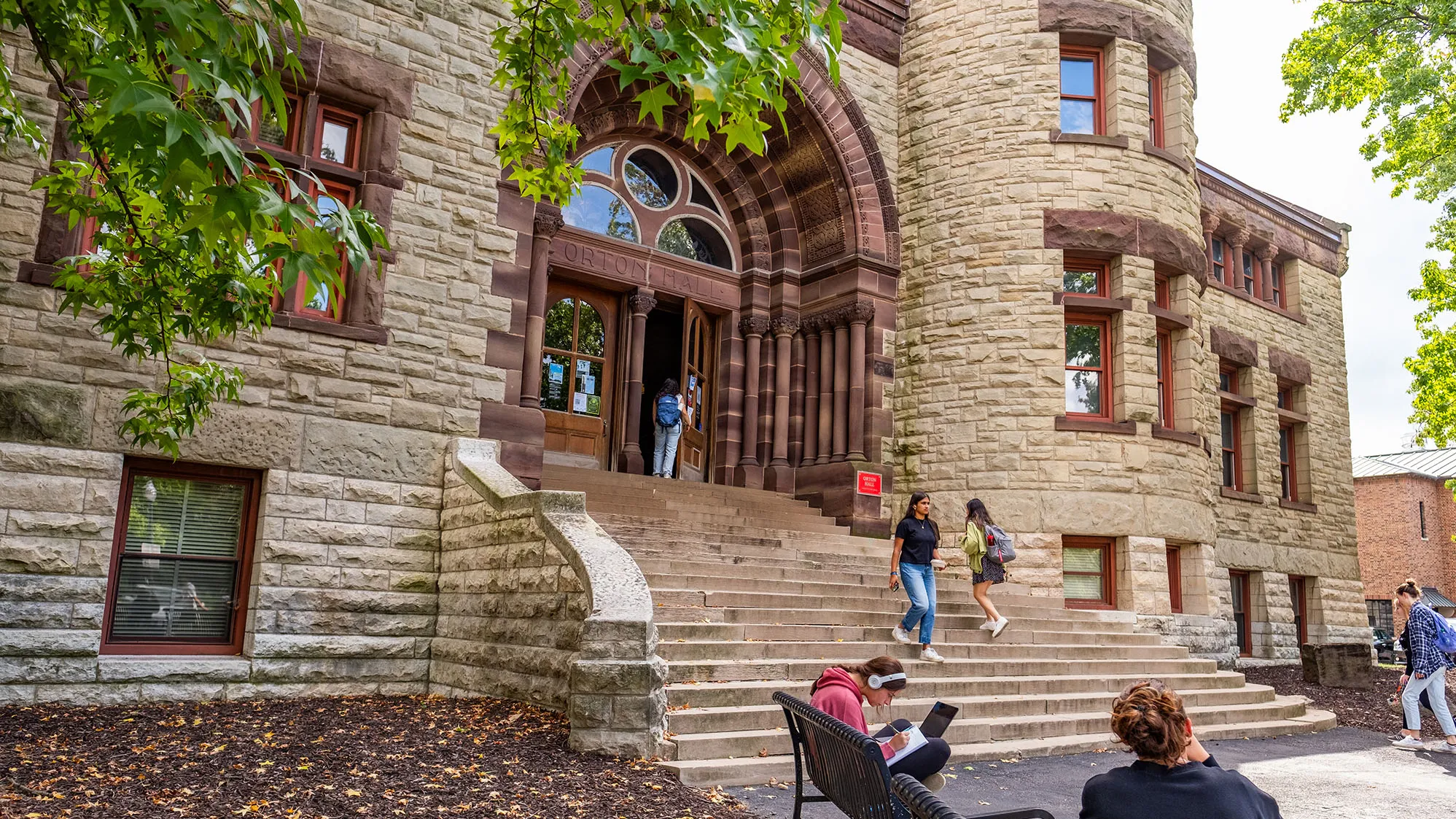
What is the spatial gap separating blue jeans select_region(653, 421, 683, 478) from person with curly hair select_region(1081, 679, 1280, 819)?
10.5 metres

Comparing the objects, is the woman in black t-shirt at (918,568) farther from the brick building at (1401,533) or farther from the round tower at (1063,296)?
the brick building at (1401,533)

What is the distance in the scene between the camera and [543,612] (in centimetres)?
743

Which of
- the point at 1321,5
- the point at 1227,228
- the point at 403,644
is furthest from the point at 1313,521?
the point at 403,644

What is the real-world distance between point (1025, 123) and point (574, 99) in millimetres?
6213

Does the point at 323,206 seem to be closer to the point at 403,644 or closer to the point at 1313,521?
the point at 403,644

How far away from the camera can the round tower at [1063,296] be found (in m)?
13.0

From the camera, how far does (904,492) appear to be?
14.0 meters

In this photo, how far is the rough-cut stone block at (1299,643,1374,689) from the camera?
14.3 m

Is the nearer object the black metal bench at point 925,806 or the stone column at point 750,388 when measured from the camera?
the black metal bench at point 925,806

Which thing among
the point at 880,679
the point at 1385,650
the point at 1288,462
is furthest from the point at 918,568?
the point at 1385,650

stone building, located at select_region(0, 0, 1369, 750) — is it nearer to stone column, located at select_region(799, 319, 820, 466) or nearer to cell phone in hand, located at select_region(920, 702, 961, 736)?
stone column, located at select_region(799, 319, 820, 466)

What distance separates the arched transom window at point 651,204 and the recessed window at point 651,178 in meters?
0.01

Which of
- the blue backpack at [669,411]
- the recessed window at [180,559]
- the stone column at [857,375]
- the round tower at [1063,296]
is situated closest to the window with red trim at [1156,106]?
the round tower at [1063,296]

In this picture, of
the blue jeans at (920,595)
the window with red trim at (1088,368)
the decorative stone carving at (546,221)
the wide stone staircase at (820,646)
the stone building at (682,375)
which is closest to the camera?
the wide stone staircase at (820,646)
